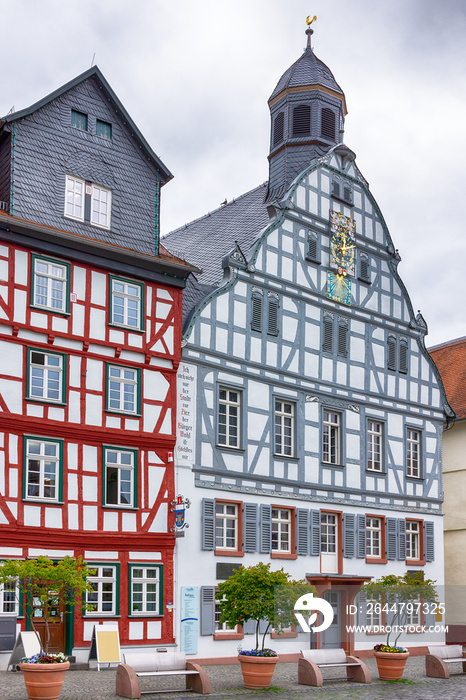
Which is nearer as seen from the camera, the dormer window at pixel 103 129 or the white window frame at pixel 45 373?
the white window frame at pixel 45 373

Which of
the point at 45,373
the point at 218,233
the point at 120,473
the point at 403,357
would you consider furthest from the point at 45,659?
the point at 403,357

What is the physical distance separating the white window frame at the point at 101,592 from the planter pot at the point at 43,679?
21.9 ft

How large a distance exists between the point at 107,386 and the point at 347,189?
1201 centimetres

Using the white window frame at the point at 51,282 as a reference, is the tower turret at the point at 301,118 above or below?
above

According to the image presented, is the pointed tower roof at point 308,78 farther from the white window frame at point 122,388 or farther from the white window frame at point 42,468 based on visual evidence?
the white window frame at point 42,468

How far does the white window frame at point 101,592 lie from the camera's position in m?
22.9

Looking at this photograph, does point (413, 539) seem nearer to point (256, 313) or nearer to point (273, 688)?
point (256, 313)

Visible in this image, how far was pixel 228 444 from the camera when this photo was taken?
26469 mm

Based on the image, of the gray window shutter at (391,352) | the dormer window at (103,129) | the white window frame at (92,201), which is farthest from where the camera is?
the gray window shutter at (391,352)

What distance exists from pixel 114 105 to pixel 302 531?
12998mm

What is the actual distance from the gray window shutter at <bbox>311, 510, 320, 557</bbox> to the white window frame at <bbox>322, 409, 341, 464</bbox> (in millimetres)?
1724

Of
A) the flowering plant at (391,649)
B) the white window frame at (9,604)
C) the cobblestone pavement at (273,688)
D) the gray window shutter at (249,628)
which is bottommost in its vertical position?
the cobblestone pavement at (273,688)

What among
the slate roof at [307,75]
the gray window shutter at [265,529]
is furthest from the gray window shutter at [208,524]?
the slate roof at [307,75]

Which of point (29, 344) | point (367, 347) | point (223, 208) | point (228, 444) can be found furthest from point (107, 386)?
point (223, 208)
